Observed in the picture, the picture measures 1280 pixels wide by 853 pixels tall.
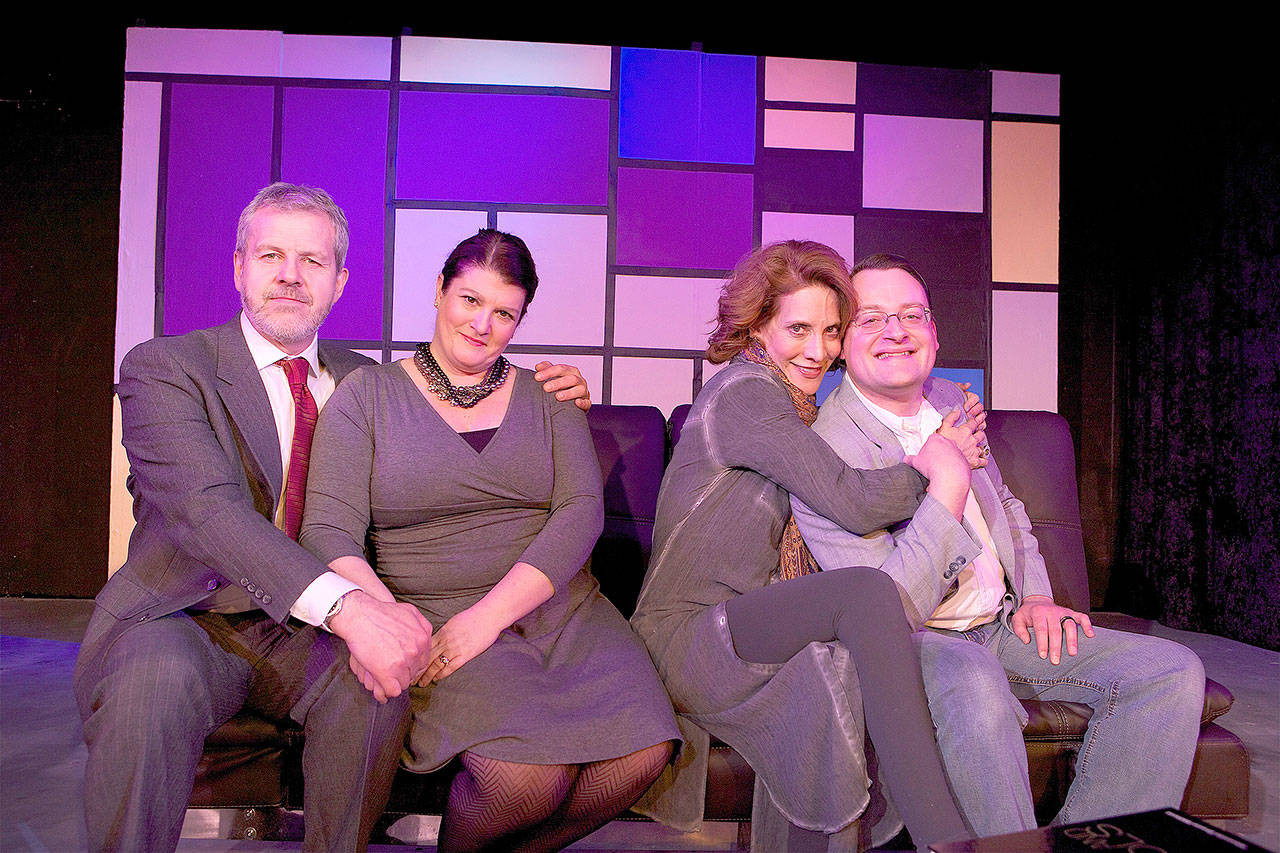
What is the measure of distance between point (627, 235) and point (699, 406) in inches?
103

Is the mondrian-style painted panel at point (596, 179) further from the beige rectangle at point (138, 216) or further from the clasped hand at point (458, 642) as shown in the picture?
the clasped hand at point (458, 642)

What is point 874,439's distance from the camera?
200 cm

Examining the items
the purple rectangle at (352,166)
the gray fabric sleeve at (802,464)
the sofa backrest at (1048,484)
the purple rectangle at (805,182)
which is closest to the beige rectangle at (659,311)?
the purple rectangle at (805,182)

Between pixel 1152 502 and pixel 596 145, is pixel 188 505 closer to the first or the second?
pixel 596 145

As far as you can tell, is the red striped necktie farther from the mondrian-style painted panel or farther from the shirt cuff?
the mondrian-style painted panel

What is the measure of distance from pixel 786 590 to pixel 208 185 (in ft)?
12.9

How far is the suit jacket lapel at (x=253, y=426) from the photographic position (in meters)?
1.81

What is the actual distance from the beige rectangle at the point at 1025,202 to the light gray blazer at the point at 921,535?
2.71 m

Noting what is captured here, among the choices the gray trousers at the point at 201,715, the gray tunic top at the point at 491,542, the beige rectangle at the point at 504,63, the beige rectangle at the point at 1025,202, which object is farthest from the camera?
the beige rectangle at the point at 1025,202

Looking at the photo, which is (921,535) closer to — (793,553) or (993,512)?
(793,553)

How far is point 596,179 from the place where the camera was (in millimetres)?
4469

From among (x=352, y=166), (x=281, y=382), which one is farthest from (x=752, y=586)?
(x=352, y=166)

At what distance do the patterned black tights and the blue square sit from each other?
11.5ft

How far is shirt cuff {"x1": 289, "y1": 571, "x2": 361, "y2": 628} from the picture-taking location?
1.57 metres
